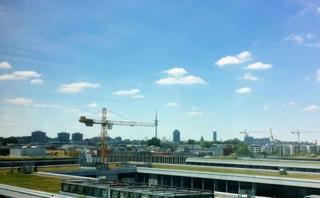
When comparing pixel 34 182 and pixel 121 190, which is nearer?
pixel 121 190

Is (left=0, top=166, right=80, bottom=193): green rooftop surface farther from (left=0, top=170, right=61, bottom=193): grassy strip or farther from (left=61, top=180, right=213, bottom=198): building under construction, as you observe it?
(left=61, top=180, right=213, bottom=198): building under construction

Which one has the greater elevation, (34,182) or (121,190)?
(121,190)

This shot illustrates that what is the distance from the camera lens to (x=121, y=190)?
42438 mm

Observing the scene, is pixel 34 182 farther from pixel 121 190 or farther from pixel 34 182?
pixel 121 190

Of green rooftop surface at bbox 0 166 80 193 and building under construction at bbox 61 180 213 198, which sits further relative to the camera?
green rooftop surface at bbox 0 166 80 193

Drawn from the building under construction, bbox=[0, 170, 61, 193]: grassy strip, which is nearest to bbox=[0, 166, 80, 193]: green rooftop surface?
bbox=[0, 170, 61, 193]: grassy strip

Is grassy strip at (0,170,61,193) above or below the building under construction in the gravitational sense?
below

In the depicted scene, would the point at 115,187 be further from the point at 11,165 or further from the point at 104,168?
the point at 11,165

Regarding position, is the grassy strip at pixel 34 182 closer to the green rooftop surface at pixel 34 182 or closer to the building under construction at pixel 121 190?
the green rooftop surface at pixel 34 182

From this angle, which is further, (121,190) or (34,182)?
(34,182)

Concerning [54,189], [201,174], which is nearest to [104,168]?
[201,174]

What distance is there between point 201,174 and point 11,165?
43346mm

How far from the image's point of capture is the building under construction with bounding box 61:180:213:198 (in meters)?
39.3

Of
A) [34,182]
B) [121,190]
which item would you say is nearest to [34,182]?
[34,182]
